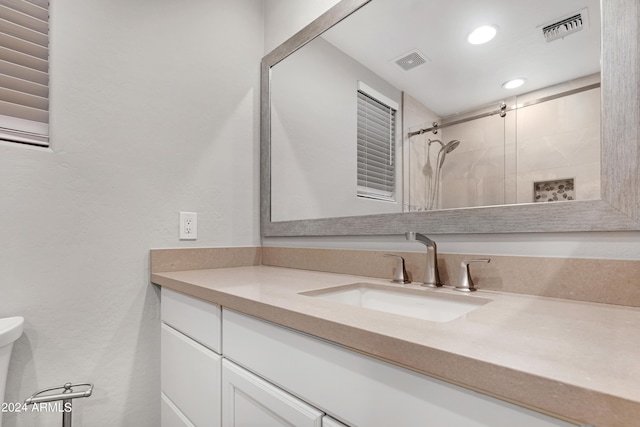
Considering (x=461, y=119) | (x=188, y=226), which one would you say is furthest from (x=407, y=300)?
(x=188, y=226)

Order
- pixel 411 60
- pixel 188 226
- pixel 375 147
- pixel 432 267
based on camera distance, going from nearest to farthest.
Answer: pixel 432 267 < pixel 411 60 < pixel 375 147 < pixel 188 226

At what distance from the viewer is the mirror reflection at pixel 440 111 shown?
80cm

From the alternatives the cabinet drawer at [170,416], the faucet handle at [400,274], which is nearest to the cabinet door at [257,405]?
the cabinet drawer at [170,416]

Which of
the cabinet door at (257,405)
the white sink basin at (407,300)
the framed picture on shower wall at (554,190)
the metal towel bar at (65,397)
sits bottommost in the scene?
the metal towel bar at (65,397)

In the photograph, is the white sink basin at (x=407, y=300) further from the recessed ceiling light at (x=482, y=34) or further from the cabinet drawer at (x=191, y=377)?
the recessed ceiling light at (x=482, y=34)

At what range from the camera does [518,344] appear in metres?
0.46

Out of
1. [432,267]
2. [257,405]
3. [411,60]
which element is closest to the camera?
[257,405]

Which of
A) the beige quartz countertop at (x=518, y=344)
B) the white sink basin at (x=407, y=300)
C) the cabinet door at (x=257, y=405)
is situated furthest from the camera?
the white sink basin at (x=407, y=300)

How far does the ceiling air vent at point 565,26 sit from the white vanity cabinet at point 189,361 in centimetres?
115

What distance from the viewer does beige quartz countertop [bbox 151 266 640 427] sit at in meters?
0.34

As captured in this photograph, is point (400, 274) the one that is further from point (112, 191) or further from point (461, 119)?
point (112, 191)

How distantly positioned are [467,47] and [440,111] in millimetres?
194

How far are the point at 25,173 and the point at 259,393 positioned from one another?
102 cm

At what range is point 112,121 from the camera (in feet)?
3.98
